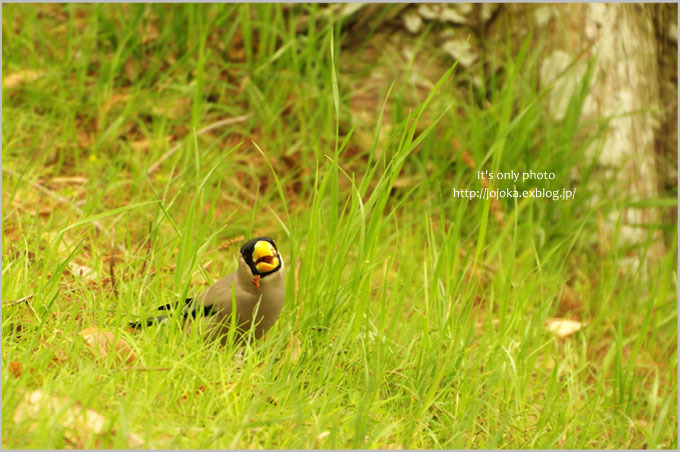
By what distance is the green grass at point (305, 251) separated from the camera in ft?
7.79

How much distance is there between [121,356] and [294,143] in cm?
248

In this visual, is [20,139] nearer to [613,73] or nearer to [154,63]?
[154,63]

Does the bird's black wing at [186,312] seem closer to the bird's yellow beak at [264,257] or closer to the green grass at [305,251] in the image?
the green grass at [305,251]

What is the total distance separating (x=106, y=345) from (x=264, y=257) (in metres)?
0.60

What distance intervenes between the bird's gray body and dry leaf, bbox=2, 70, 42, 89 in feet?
8.28

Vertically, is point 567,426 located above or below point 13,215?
below

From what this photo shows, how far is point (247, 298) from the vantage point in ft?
8.68

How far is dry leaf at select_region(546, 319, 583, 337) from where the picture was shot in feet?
12.5

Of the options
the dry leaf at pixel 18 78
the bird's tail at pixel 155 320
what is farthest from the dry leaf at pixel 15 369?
the dry leaf at pixel 18 78

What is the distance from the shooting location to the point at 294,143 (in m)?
4.65

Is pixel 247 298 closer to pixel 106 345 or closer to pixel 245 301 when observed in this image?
pixel 245 301

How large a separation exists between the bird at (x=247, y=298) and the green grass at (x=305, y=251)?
3.2 inches

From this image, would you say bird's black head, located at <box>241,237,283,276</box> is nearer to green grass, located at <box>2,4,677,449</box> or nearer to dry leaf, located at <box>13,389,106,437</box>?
green grass, located at <box>2,4,677,449</box>

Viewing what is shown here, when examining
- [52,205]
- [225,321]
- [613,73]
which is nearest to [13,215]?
[52,205]
